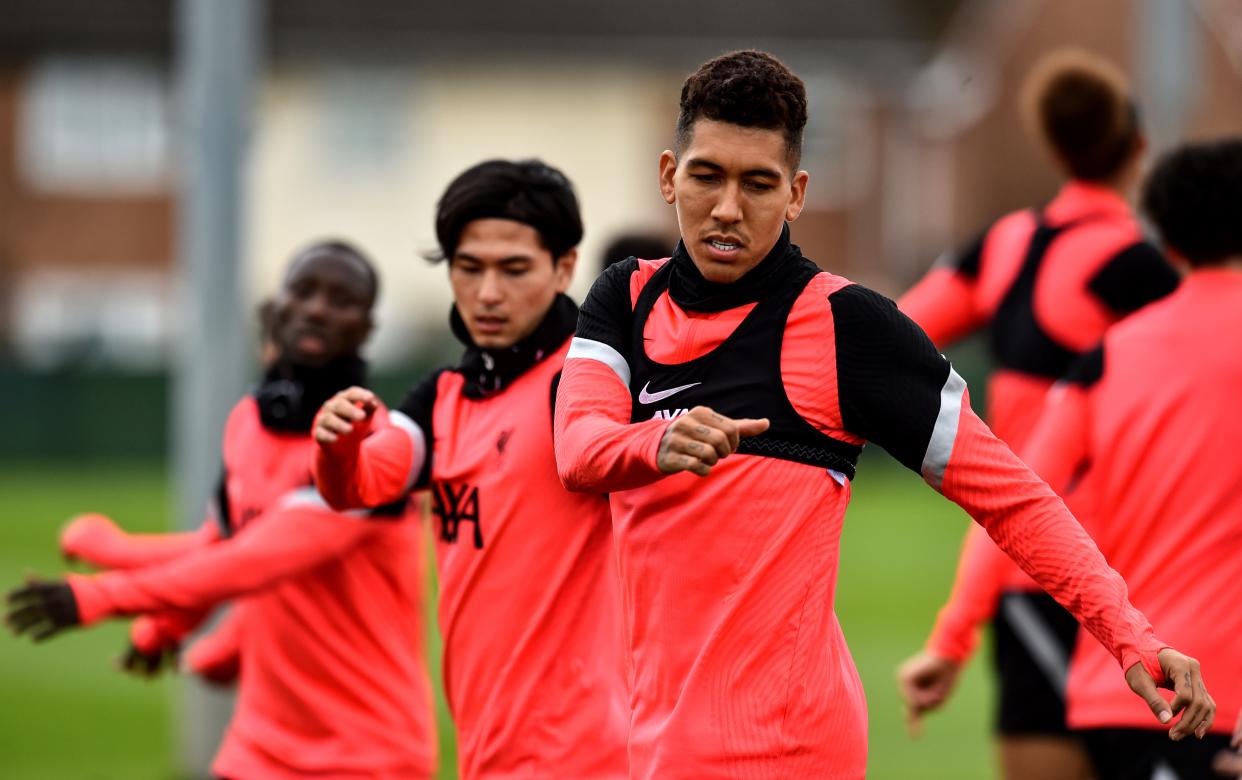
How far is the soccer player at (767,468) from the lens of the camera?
3.49 metres

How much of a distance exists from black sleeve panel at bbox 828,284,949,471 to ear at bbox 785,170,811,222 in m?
0.21

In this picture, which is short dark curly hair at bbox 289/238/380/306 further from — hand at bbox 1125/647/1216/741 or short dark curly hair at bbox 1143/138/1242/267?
hand at bbox 1125/647/1216/741

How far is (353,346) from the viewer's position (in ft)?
17.7

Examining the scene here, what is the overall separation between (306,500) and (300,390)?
421 mm

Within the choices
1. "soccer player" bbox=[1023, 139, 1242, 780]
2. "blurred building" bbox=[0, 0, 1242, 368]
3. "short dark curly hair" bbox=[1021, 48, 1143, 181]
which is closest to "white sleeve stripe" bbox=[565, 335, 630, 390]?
"soccer player" bbox=[1023, 139, 1242, 780]

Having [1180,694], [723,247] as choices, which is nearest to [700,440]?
[723,247]

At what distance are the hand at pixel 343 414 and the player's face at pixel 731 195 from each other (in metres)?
0.87

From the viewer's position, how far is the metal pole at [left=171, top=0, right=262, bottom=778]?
9.27 metres

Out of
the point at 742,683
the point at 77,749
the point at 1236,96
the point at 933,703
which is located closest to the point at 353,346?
the point at 933,703

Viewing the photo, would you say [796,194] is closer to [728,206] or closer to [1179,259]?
[728,206]

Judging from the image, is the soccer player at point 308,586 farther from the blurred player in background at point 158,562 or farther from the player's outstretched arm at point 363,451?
the player's outstretched arm at point 363,451

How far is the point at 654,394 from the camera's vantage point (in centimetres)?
357

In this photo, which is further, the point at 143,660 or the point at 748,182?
the point at 143,660

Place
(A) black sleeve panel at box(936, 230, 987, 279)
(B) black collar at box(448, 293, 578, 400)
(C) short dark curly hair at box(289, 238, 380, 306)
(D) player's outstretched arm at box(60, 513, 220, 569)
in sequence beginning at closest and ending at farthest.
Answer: (B) black collar at box(448, 293, 578, 400), (C) short dark curly hair at box(289, 238, 380, 306), (D) player's outstretched arm at box(60, 513, 220, 569), (A) black sleeve panel at box(936, 230, 987, 279)
